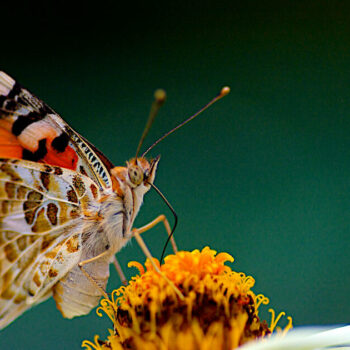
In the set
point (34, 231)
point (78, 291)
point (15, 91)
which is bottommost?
point (78, 291)

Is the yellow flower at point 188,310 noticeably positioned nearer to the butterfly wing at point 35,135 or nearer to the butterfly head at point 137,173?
the butterfly head at point 137,173

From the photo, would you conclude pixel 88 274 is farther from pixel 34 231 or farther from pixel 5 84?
pixel 5 84

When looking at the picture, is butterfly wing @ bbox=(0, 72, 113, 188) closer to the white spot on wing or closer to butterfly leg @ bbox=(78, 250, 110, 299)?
the white spot on wing

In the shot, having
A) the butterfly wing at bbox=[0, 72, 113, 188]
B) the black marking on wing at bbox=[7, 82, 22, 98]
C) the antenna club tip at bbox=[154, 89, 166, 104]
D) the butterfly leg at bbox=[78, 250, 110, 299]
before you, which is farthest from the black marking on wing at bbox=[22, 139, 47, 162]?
the antenna club tip at bbox=[154, 89, 166, 104]

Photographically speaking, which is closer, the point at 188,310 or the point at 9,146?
the point at 188,310

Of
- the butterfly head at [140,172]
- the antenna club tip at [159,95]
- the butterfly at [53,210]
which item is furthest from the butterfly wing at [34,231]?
the antenna club tip at [159,95]

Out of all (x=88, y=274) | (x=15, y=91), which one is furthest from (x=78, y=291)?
(x=15, y=91)
